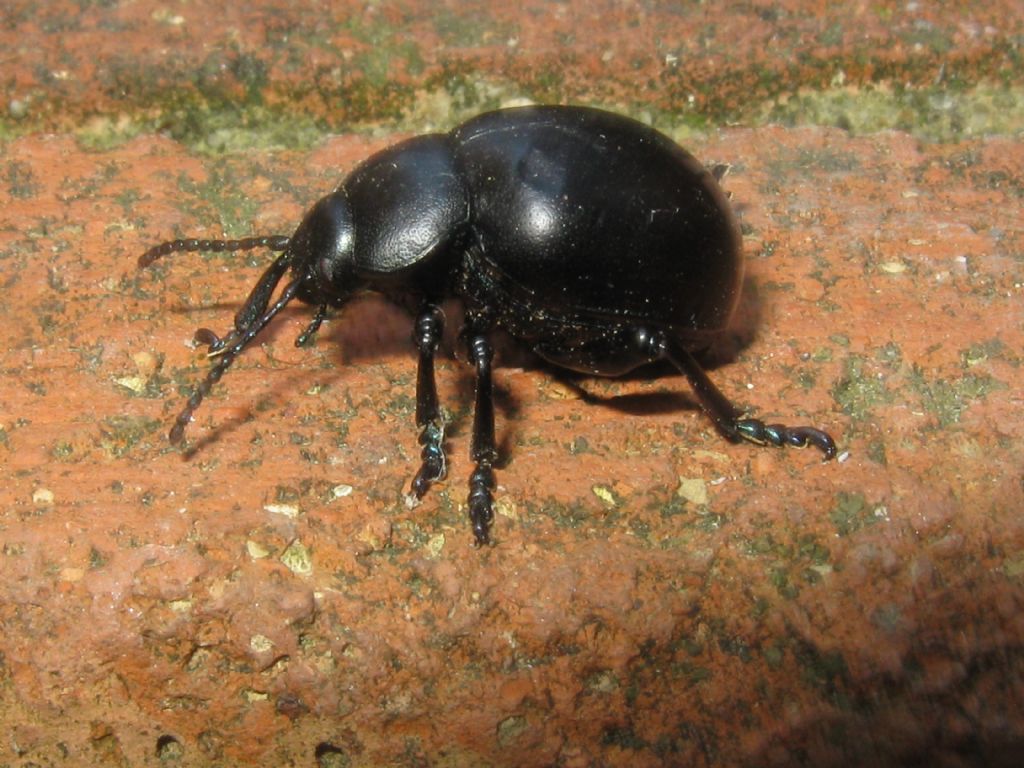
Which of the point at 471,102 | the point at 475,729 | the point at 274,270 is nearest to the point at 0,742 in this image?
the point at 475,729

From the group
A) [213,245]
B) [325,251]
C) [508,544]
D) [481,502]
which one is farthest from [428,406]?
[213,245]

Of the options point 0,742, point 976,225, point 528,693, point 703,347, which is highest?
point 976,225

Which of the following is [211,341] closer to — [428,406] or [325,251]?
[325,251]

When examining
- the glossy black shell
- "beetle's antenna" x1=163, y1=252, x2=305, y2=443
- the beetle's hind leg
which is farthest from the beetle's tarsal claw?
the beetle's hind leg

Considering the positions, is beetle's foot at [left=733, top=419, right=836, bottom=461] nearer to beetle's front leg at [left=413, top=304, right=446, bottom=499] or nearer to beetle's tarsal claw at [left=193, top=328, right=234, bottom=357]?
beetle's front leg at [left=413, top=304, right=446, bottom=499]

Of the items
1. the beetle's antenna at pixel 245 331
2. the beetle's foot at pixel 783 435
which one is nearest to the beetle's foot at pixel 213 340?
the beetle's antenna at pixel 245 331

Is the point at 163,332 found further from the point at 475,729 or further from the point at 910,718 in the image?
the point at 910,718

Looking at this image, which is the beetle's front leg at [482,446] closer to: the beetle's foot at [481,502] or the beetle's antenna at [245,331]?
the beetle's foot at [481,502]
